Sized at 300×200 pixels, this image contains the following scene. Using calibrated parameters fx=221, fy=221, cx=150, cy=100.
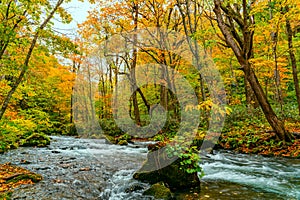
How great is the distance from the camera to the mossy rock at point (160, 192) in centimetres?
484

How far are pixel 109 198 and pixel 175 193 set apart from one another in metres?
1.57

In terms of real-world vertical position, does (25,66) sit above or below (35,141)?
above

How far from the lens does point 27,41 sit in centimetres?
609

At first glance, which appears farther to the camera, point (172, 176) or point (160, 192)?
point (172, 176)

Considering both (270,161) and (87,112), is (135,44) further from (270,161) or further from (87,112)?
(87,112)

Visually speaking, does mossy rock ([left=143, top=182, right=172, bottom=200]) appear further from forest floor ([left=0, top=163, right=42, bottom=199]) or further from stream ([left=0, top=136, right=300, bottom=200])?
forest floor ([left=0, top=163, right=42, bottom=199])

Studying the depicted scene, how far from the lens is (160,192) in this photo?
4953 millimetres

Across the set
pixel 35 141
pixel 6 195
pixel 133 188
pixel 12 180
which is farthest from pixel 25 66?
pixel 35 141

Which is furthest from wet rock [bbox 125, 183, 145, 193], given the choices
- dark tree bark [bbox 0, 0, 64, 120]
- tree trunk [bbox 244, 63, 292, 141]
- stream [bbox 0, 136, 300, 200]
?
tree trunk [bbox 244, 63, 292, 141]

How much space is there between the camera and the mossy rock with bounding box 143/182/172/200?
15.9 ft

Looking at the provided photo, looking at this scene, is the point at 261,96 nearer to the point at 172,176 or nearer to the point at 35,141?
the point at 172,176

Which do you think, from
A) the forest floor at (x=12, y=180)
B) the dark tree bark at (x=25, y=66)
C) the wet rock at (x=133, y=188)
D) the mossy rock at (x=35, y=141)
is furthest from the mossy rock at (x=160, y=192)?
the mossy rock at (x=35, y=141)

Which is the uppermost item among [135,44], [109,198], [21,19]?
[135,44]

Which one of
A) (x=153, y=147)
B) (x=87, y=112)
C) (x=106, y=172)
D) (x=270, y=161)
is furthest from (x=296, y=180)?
(x=87, y=112)
